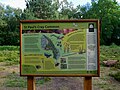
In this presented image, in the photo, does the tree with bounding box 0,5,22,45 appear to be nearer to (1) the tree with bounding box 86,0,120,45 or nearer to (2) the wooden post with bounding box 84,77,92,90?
(1) the tree with bounding box 86,0,120,45

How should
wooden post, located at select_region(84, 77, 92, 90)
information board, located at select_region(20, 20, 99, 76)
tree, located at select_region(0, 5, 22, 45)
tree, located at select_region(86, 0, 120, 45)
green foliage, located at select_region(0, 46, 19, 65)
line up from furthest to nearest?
tree, located at select_region(86, 0, 120, 45) → tree, located at select_region(0, 5, 22, 45) → green foliage, located at select_region(0, 46, 19, 65) → wooden post, located at select_region(84, 77, 92, 90) → information board, located at select_region(20, 20, 99, 76)

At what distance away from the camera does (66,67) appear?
189 inches

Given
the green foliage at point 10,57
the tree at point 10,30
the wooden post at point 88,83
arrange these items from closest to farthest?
the wooden post at point 88,83 < the green foliage at point 10,57 < the tree at point 10,30

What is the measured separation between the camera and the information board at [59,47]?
4.77 meters

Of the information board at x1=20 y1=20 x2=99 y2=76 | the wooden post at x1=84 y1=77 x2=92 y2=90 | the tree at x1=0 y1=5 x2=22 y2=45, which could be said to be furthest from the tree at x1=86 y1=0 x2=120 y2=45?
the information board at x1=20 y1=20 x2=99 y2=76

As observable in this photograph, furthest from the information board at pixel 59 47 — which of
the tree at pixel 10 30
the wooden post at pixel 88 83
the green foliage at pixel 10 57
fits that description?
the tree at pixel 10 30

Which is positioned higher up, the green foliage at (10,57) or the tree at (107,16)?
the tree at (107,16)

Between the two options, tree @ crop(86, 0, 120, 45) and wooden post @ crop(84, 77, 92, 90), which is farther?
tree @ crop(86, 0, 120, 45)

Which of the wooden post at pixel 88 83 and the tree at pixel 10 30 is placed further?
the tree at pixel 10 30

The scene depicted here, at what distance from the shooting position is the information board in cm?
477

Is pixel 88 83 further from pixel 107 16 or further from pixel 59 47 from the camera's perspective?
pixel 107 16

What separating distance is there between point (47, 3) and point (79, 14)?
1240 cm

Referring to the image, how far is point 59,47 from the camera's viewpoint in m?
4.84

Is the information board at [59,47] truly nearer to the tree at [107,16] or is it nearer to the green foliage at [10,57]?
the green foliage at [10,57]
